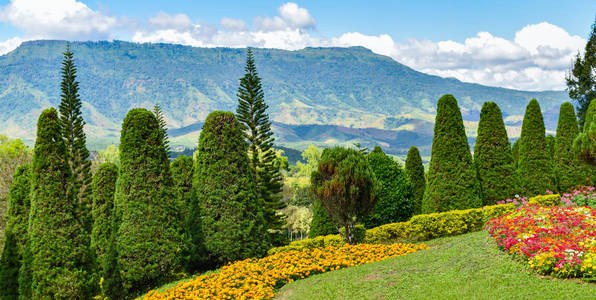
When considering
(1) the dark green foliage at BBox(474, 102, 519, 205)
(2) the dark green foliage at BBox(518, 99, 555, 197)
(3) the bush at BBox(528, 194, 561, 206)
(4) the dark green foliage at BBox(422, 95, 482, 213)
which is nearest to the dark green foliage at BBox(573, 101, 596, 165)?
(2) the dark green foliage at BBox(518, 99, 555, 197)

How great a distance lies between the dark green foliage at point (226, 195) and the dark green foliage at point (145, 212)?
4.18ft

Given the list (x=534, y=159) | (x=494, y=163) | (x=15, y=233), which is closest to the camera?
(x=15, y=233)

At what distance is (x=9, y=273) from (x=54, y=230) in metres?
1.67

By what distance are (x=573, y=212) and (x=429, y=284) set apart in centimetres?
518

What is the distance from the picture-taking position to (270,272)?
10.9 m

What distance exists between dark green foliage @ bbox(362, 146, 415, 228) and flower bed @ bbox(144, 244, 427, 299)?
4.45 meters

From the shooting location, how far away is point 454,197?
16.9m

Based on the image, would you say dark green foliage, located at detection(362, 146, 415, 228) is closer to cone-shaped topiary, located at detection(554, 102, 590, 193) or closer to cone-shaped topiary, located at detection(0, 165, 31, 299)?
cone-shaped topiary, located at detection(554, 102, 590, 193)

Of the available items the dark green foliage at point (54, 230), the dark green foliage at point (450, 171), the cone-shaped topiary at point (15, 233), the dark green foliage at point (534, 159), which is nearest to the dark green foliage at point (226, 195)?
the dark green foliage at point (54, 230)

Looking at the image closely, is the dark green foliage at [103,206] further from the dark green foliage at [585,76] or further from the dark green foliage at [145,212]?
the dark green foliage at [585,76]

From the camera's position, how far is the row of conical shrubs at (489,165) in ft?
56.0

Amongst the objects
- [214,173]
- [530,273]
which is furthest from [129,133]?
[530,273]

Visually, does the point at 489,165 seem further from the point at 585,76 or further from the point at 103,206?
the point at 585,76

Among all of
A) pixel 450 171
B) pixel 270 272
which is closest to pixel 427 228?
pixel 450 171
